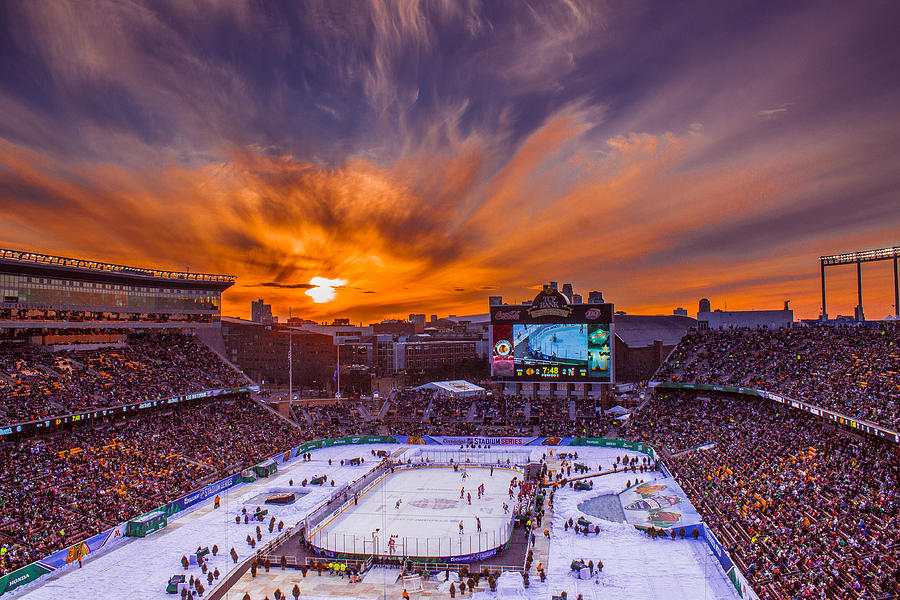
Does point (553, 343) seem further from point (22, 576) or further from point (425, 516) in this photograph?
point (22, 576)

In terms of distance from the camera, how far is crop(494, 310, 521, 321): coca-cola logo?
71625mm

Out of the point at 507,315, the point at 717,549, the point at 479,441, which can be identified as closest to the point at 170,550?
the point at 717,549

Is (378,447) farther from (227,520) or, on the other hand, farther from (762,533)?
(762,533)

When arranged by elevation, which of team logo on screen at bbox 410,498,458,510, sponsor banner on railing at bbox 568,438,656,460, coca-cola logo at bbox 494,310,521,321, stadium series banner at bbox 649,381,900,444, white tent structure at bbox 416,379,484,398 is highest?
coca-cola logo at bbox 494,310,521,321

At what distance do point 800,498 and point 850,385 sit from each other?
49.7ft

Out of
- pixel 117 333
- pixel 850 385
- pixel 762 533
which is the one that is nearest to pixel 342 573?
pixel 762 533

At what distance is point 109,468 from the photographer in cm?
4444

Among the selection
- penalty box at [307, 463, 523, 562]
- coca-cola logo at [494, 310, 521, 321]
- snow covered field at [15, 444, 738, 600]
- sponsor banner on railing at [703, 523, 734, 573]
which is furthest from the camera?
coca-cola logo at [494, 310, 521, 321]

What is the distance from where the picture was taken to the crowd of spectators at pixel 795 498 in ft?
90.1

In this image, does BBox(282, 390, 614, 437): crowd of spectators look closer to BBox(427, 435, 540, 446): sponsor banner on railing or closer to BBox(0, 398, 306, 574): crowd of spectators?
BBox(427, 435, 540, 446): sponsor banner on railing

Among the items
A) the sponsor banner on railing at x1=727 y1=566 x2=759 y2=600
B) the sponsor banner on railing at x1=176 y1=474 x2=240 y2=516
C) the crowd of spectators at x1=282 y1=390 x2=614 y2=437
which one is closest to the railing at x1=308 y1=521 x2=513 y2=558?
the sponsor banner on railing at x1=727 y1=566 x2=759 y2=600

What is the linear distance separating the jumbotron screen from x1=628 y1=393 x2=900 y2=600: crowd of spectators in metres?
13.0

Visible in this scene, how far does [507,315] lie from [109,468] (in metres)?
43.5

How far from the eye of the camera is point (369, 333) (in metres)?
151
